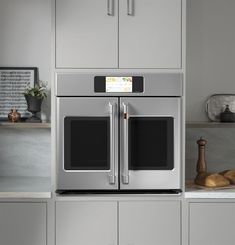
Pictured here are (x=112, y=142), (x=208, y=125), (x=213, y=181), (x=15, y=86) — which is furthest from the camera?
(x=15, y=86)

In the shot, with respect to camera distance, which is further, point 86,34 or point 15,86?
point 15,86

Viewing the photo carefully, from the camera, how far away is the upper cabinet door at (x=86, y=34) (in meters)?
2.83

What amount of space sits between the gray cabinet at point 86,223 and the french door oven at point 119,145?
0.38 ft

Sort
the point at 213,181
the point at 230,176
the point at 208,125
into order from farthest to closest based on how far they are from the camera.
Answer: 1. the point at 208,125
2. the point at 230,176
3. the point at 213,181

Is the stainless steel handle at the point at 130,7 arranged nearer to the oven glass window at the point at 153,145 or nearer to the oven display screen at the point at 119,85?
the oven display screen at the point at 119,85

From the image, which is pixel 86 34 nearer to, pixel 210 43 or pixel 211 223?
pixel 210 43

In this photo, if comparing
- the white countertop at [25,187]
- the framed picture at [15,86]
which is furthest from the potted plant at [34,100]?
the white countertop at [25,187]

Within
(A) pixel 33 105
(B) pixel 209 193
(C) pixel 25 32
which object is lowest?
(B) pixel 209 193

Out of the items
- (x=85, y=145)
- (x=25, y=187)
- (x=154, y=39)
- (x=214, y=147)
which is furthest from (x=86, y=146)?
(x=214, y=147)

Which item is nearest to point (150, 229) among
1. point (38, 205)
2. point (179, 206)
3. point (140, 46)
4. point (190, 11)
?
point (179, 206)

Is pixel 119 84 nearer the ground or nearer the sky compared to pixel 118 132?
nearer the sky

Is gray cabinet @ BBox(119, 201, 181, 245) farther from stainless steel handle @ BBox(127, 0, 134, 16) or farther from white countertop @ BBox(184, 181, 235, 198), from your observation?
stainless steel handle @ BBox(127, 0, 134, 16)

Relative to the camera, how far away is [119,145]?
111 inches

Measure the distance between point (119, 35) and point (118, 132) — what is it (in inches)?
23.5
